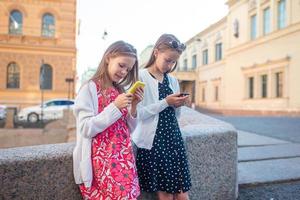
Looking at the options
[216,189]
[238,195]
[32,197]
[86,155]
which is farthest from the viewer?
[238,195]

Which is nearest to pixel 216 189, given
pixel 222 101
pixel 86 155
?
pixel 86 155

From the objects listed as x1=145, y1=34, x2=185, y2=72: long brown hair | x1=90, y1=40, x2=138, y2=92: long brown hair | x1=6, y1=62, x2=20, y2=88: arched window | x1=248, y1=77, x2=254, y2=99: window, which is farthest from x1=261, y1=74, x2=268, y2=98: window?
x1=90, y1=40, x2=138, y2=92: long brown hair

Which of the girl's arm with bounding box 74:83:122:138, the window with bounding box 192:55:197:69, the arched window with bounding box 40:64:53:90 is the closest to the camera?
the girl's arm with bounding box 74:83:122:138

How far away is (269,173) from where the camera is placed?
423 centimetres

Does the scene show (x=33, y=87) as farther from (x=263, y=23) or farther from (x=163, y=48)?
(x=163, y=48)

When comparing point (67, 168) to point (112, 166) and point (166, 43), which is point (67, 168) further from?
point (166, 43)

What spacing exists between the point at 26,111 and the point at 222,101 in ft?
72.0

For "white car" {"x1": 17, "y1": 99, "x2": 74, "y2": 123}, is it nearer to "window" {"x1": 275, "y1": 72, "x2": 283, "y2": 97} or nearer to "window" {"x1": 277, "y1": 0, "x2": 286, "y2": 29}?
"window" {"x1": 275, "y1": 72, "x2": 283, "y2": 97}

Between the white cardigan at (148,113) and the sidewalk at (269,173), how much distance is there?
1713 millimetres

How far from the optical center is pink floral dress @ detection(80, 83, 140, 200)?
76.9 inches

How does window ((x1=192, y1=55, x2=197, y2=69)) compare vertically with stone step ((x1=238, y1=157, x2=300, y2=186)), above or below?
above

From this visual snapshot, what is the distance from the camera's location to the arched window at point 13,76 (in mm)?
25453

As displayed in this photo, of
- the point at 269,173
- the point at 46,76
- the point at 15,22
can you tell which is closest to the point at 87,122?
the point at 269,173

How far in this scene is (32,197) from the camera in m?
2.28
